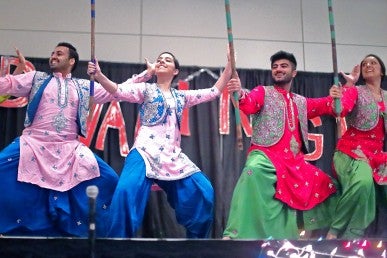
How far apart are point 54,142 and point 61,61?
509 mm

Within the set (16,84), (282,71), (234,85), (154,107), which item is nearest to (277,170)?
(234,85)

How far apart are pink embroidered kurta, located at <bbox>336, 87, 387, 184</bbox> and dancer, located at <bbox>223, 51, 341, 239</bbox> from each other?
0.44ft

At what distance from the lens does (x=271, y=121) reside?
4.05 meters

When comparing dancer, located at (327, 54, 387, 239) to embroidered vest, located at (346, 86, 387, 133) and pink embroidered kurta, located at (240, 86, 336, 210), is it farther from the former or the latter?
pink embroidered kurta, located at (240, 86, 336, 210)

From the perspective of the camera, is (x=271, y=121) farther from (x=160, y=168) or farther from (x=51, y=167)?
(x=51, y=167)

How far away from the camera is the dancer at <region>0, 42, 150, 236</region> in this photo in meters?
3.82

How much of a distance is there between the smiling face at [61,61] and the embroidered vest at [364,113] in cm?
172

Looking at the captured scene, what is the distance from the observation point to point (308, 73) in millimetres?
5574

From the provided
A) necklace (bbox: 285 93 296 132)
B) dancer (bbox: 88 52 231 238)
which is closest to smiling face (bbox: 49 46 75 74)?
dancer (bbox: 88 52 231 238)

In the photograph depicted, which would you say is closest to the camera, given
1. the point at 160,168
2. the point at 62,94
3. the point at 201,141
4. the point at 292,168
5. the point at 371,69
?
the point at 160,168

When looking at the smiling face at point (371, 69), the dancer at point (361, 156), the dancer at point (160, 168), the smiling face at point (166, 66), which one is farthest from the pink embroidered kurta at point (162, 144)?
the smiling face at point (371, 69)

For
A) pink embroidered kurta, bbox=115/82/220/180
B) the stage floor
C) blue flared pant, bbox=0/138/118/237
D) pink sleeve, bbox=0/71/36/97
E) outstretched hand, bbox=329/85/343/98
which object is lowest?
the stage floor

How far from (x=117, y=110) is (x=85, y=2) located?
0.94 meters

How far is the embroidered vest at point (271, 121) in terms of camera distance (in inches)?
158
